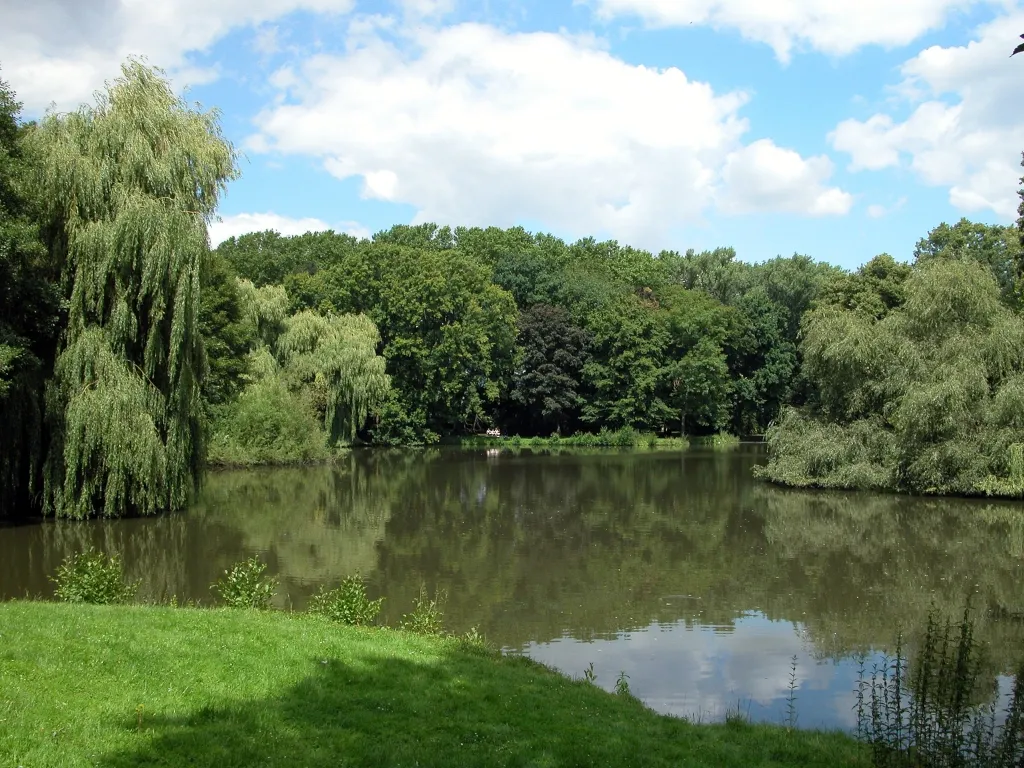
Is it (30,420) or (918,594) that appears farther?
(30,420)

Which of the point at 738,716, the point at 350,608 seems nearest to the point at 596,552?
the point at 350,608

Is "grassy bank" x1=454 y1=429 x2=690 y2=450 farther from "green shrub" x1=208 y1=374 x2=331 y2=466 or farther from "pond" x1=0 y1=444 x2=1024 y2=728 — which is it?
"pond" x1=0 y1=444 x2=1024 y2=728

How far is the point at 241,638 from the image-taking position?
8.15 metres

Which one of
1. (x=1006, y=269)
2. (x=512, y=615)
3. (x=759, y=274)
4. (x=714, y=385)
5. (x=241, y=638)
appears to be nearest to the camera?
(x=241, y=638)

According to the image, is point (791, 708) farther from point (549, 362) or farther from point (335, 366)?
point (549, 362)

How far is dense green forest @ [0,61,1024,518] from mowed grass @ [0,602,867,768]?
11978 millimetres

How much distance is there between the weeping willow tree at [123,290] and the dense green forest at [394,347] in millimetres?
59

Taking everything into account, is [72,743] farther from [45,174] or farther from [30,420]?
[45,174]

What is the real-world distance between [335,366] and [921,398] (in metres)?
27.5

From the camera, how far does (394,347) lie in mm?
52500

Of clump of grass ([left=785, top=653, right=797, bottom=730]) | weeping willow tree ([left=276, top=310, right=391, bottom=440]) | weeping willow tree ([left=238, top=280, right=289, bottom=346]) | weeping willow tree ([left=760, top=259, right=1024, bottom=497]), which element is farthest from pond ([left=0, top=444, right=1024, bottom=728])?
weeping willow tree ([left=276, top=310, right=391, bottom=440])

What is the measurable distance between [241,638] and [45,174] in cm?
1565

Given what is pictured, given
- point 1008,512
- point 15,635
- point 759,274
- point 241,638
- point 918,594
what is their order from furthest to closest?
point 759,274
point 1008,512
point 918,594
point 241,638
point 15,635

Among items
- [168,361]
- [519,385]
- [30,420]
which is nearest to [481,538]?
[168,361]
